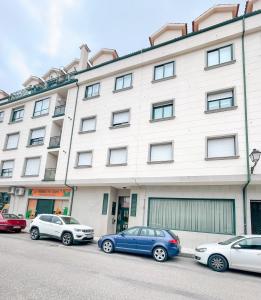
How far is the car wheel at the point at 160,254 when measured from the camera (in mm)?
10164

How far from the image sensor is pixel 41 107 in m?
23.2

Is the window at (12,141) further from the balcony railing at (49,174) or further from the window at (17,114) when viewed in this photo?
the balcony railing at (49,174)

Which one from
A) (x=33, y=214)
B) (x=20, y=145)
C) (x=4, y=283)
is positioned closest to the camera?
(x=4, y=283)

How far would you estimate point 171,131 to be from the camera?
15383 mm

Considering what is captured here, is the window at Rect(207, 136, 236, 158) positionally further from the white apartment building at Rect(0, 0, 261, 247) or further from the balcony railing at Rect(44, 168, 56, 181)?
the balcony railing at Rect(44, 168, 56, 181)

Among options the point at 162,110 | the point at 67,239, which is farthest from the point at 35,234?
the point at 162,110

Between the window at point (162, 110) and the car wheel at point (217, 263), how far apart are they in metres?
9.18

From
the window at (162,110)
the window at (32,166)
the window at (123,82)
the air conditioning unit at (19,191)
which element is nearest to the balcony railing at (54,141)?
the window at (32,166)

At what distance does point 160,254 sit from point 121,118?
1039cm

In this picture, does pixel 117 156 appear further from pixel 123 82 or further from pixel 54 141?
pixel 54 141

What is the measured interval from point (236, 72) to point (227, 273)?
11.0 m

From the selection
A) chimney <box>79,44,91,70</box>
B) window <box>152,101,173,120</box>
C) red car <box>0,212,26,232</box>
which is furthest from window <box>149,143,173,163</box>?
chimney <box>79,44,91,70</box>

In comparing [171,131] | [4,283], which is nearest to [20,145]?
[171,131]

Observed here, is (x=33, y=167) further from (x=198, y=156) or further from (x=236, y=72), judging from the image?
(x=236, y=72)
